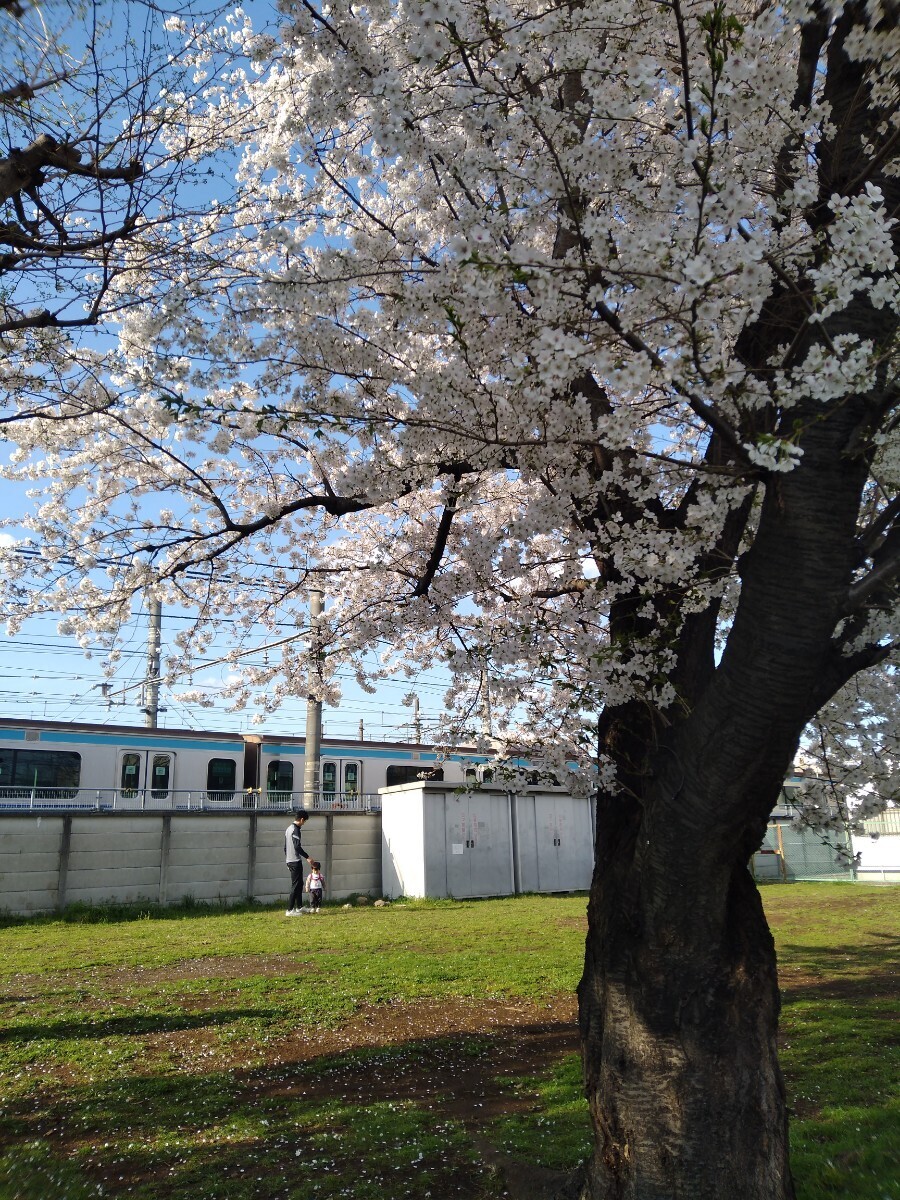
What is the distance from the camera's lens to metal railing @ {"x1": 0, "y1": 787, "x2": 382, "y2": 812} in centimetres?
1487

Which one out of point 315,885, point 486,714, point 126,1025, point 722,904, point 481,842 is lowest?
point 126,1025

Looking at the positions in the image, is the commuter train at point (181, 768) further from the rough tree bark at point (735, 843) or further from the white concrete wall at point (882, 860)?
the rough tree bark at point (735, 843)

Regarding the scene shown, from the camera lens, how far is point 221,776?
18.2m

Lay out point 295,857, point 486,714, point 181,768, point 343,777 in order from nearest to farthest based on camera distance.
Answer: point 486,714 → point 295,857 → point 181,768 → point 343,777

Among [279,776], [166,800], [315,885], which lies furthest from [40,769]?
[315,885]

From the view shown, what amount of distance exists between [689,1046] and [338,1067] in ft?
10.2

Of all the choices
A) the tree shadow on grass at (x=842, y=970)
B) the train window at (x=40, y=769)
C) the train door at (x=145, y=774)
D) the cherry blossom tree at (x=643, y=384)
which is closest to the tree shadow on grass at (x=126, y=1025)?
the cherry blossom tree at (x=643, y=384)

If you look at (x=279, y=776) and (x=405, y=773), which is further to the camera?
(x=405, y=773)

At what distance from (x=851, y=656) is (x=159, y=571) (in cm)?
574

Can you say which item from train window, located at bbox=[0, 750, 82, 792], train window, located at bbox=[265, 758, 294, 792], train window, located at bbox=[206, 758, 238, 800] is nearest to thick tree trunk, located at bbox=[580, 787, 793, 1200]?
train window, located at bbox=[0, 750, 82, 792]

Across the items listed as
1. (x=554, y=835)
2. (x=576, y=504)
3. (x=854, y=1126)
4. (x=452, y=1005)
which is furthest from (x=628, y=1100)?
(x=554, y=835)

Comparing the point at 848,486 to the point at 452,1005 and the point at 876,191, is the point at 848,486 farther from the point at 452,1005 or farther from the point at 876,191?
the point at 452,1005

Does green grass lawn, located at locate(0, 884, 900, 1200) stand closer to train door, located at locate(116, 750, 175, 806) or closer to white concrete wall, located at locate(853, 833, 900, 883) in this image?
train door, located at locate(116, 750, 175, 806)

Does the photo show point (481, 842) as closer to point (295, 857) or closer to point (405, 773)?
point (295, 857)
